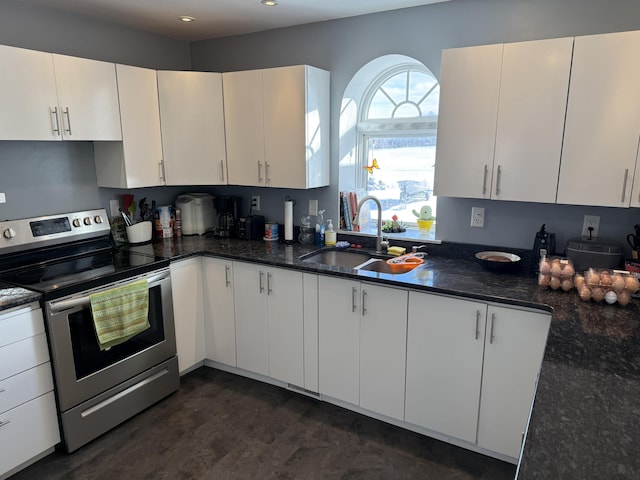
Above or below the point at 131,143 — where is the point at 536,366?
below

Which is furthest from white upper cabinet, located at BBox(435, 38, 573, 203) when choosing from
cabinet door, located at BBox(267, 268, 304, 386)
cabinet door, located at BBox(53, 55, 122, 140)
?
cabinet door, located at BBox(53, 55, 122, 140)

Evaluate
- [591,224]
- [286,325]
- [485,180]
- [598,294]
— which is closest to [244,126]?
[286,325]

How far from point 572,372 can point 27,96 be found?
280cm

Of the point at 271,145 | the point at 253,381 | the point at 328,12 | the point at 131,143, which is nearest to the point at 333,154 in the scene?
the point at 271,145

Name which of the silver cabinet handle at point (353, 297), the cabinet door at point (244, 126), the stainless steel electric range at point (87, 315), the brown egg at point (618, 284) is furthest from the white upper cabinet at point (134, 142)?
the brown egg at point (618, 284)

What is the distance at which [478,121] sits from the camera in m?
2.31

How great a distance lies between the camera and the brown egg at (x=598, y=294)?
197 cm

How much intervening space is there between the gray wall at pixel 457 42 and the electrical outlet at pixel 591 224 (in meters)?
0.02

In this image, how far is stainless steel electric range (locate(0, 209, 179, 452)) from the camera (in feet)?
7.33

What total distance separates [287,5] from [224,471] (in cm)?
262

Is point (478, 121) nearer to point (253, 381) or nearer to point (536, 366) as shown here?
point (536, 366)

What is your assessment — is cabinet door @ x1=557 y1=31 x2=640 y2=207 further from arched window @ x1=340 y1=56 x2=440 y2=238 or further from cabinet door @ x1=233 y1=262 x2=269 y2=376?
cabinet door @ x1=233 y1=262 x2=269 y2=376

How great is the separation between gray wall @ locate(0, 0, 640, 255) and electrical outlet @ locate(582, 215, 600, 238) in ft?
0.08

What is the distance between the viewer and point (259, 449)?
2350mm
